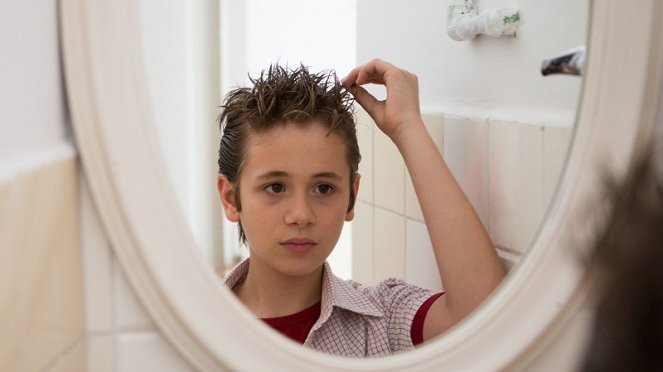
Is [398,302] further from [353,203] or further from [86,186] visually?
[86,186]

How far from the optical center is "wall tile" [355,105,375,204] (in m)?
0.76

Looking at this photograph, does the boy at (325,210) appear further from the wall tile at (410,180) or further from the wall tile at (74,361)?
the wall tile at (74,361)

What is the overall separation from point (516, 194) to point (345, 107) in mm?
189

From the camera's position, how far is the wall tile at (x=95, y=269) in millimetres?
594

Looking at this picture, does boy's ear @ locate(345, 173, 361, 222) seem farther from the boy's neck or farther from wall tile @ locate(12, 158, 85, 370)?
wall tile @ locate(12, 158, 85, 370)

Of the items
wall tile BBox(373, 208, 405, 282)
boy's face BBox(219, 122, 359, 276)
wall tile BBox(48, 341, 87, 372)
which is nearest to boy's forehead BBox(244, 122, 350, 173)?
boy's face BBox(219, 122, 359, 276)

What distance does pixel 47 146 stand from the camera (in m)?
0.55

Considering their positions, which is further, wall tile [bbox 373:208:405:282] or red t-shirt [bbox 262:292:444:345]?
wall tile [bbox 373:208:405:282]

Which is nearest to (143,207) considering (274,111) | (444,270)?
(274,111)

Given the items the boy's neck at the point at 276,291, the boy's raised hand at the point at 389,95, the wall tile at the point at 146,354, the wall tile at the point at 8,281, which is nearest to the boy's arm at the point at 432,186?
the boy's raised hand at the point at 389,95

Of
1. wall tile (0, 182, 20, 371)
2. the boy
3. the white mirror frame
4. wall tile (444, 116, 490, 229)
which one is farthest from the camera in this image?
wall tile (444, 116, 490, 229)

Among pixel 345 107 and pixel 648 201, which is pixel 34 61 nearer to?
pixel 345 107

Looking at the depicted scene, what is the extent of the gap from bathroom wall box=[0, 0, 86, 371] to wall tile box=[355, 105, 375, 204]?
0.92 feet

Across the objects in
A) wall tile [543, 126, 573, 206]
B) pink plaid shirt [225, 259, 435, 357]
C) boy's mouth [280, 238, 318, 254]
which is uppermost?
wall tile [543, 126, 573, 206]
